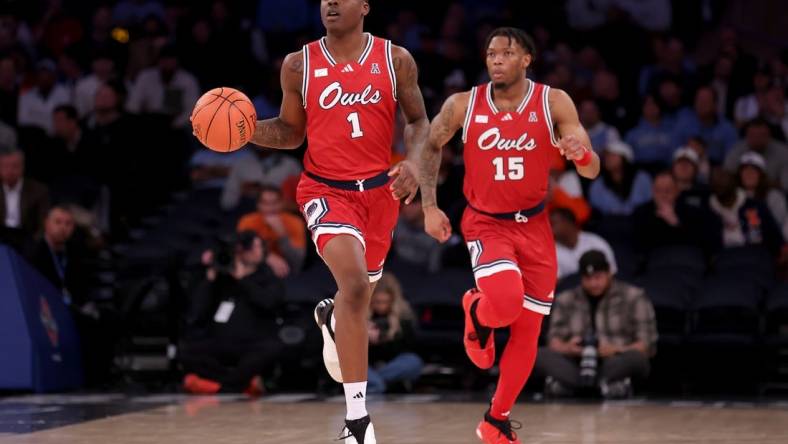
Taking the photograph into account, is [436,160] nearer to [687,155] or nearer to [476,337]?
[476,337]

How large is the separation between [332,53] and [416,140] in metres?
0.67

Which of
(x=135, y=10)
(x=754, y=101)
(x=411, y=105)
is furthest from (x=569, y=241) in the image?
(x=135, y=10)

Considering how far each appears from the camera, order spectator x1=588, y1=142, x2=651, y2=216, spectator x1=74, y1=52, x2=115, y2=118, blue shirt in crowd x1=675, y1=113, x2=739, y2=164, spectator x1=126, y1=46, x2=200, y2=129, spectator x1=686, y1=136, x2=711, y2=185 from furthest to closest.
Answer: spectator x1=74, y1=52, x2=115, y2=118, spectator x1=126, y1=46, x2=200, y2=129, blue shirt in crowd x1=675, y1=113, x2=739, y2=164, spectator x1=686, y1=136, x2=711, y2=185, spectator x1=588, y1=142, x2=651, y2=216

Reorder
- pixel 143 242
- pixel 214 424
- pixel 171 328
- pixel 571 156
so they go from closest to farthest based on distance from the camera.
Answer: pixel 571 156 → pixel 214 424 → pixel 171 328 → pixel 143 242

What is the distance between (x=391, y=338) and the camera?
12656 mm

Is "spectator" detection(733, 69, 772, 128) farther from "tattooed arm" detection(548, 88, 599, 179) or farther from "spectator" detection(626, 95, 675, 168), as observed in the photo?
→ "tattooed arm" detection(548, 88, 599, 179)

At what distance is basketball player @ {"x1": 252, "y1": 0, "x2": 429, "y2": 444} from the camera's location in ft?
25.0

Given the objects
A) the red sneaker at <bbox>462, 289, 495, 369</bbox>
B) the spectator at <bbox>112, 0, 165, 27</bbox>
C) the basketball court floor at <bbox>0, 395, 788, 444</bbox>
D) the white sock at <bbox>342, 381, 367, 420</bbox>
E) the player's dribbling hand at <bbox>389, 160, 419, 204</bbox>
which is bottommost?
the basketball court floor at <bbox>0, 395, 788, 444</bbox>

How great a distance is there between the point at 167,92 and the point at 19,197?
3.19 meters

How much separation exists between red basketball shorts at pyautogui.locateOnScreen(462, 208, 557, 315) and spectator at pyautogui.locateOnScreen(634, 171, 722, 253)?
5088mm

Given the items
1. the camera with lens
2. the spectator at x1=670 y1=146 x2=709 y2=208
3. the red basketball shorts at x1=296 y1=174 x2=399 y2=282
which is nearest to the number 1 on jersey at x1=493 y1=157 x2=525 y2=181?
the red basketball shorts at x1=296 y1=174 x2=399 y2=282

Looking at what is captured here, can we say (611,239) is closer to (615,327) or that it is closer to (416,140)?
(615,327)

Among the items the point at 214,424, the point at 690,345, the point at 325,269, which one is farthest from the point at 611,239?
the point at 214,424

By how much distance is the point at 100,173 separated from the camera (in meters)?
15.4
